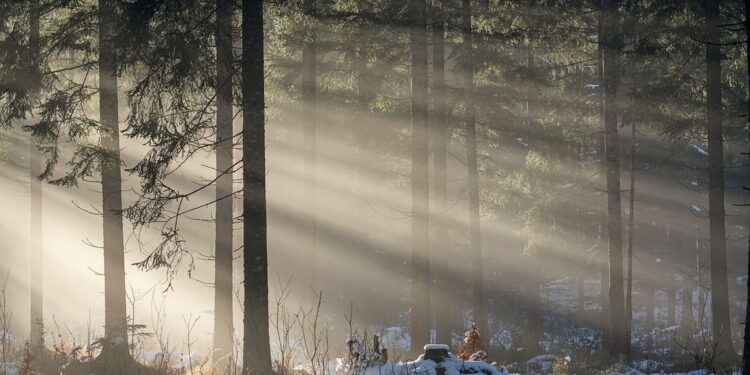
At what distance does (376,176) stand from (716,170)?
11.7 meters

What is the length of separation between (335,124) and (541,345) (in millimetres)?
10574

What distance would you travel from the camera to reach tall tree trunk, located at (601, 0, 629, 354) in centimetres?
1695

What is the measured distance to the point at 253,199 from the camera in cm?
853

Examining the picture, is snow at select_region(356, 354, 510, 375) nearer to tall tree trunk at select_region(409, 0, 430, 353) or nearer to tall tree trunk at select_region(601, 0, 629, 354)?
tall tree trunk at select_region(409, 0, 430, 353)

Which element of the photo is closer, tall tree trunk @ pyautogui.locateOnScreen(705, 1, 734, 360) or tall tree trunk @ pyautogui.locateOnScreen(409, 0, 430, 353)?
tall tree trunk @ pyautogui.locateOnScreen(409, 0, 430, 353)

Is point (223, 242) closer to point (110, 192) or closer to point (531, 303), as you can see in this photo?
point (110, 192)

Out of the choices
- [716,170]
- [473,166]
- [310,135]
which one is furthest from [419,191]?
[716,170]

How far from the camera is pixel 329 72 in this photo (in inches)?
821

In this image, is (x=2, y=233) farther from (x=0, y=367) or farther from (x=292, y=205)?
(x=0, y=367)

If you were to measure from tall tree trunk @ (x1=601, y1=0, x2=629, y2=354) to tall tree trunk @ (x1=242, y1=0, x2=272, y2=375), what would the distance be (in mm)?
11507

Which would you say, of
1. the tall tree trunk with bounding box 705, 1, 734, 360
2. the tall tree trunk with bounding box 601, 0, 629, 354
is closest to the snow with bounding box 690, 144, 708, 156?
the tall tree trunk with bounding box 705, 1, 734, 360

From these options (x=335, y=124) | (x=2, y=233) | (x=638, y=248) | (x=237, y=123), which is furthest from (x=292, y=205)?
(x=638, y=248)

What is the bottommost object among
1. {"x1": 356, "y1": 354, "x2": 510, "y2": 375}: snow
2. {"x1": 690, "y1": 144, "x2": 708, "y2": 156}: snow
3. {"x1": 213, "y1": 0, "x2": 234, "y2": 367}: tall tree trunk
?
{"x1": 356, "y1": 354, "x2": 510, "y2": 375}: snow

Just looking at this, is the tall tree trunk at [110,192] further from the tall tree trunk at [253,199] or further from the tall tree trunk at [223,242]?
the tall tree trunk at [253,199]
